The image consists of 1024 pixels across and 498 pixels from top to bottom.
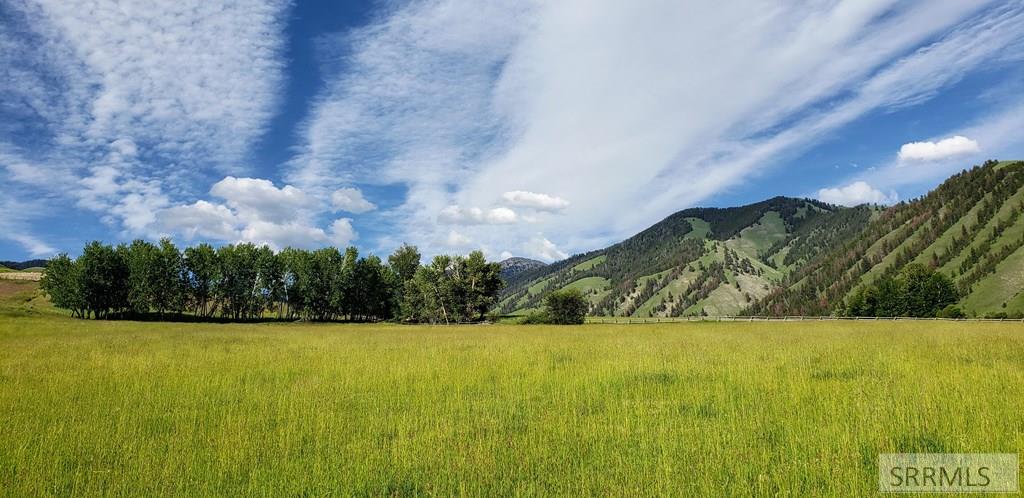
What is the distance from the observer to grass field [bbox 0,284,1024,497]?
6363mm

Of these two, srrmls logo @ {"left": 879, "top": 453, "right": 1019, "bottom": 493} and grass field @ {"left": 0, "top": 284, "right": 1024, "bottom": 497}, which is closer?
srrmls logo @ {"left": 879, "top": 453, "right": 1019, "bottom": 493}

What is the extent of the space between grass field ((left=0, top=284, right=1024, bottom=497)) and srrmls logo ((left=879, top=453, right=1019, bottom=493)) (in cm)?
32

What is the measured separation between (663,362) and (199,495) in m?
15.4

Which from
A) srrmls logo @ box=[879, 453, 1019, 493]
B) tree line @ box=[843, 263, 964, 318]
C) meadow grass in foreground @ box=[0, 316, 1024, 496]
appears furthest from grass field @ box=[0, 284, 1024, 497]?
tree line @ box=[843, 263, 964, 318]

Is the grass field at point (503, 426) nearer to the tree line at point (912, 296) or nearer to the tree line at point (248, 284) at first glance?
the tree line at point (248, 284)

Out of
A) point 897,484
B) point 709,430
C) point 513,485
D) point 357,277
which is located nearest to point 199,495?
point 513,485

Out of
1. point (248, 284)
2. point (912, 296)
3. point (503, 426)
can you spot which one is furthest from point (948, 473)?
point (912, 296)

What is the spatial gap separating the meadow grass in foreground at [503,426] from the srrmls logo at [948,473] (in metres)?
0.35

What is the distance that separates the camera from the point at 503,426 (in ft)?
29.5

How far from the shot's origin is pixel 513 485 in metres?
6.27

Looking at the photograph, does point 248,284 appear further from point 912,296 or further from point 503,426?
A: point 912,296

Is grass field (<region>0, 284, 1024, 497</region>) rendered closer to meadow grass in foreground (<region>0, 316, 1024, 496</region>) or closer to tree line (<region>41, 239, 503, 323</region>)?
meadow grass in foreground (<region>0, 316, 1024, 496</region>)

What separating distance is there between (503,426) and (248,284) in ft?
348

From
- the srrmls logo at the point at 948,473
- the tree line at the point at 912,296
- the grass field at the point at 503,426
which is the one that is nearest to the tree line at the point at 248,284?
the grass field at the point at 503,426
